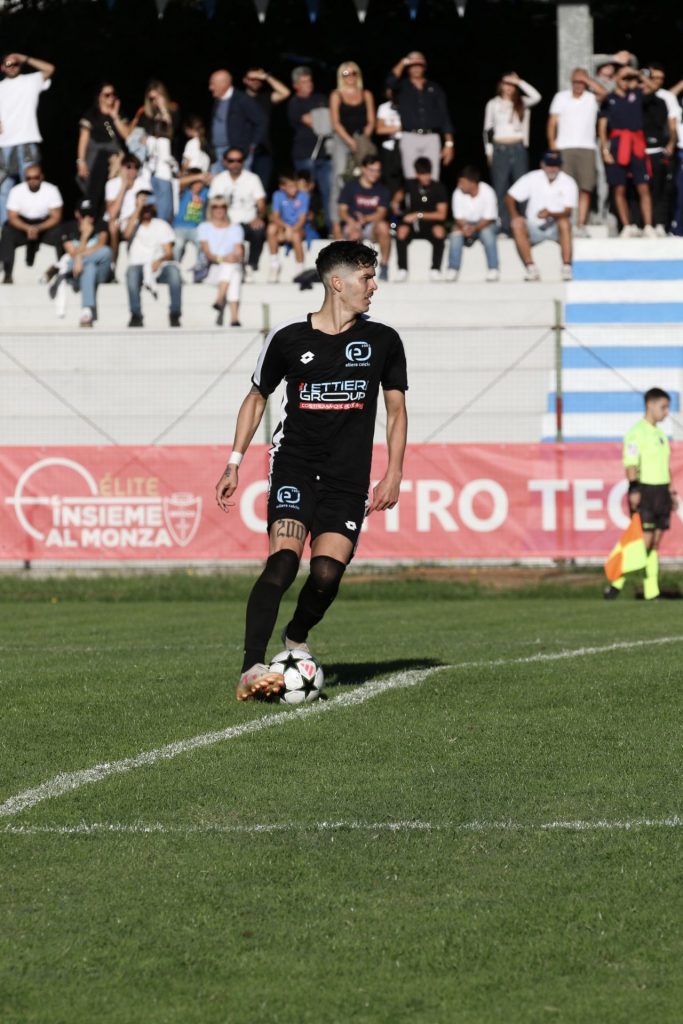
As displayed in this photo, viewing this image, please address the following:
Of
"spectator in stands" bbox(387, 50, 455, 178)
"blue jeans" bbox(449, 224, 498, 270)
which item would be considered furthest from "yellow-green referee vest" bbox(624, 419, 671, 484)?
"spectator in stands" bbox(387, 50, 455, 178)

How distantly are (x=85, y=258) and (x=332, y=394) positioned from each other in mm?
17683

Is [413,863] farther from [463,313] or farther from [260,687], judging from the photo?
[463,313]

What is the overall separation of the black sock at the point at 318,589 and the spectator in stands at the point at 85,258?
17.3 m

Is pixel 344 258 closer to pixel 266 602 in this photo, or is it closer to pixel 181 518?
pixel 266 602

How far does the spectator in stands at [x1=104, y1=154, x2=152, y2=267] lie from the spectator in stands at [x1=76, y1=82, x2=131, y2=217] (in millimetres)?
166

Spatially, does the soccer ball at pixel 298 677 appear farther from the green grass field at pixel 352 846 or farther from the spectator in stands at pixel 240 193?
the spectator in stands at pixel 240 193

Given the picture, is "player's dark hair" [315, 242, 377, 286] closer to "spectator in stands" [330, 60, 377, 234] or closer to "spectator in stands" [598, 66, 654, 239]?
"spectator in stands" [330, 60, 377, 234]

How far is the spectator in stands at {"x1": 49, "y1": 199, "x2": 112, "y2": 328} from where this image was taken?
25094mm

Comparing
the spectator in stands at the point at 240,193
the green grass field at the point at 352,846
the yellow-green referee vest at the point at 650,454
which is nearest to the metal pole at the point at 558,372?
the yellow-green referee vest at the point at 650,454

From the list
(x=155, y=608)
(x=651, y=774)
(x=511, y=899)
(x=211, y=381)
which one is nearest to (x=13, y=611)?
(x=155, y=608)

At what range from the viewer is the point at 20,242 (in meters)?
26.3

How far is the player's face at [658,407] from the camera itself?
657 inches

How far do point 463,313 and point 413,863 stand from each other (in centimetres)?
2058

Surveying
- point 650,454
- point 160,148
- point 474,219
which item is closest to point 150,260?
point 160,148
